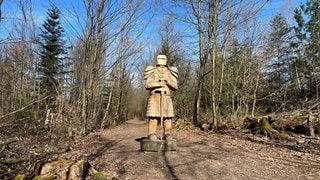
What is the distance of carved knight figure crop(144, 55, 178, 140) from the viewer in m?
7.72

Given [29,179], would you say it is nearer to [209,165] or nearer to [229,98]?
[209,165]

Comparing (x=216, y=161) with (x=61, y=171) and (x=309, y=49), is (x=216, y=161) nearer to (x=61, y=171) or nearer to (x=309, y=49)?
(x=61, y=171)

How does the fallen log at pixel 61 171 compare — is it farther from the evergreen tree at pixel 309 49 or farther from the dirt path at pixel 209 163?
the evergreen tree at pixel 309 49

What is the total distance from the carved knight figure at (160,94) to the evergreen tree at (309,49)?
1732 cm

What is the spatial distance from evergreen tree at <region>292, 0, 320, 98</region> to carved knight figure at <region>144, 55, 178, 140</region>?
17.3 m

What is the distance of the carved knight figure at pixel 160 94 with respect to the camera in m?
7.72

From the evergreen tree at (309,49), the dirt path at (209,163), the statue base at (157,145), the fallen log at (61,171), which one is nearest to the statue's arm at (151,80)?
the statue base at (157,145)

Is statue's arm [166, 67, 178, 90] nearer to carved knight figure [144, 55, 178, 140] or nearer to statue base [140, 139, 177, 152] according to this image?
carved knight figure [144, 55, 178, 140]

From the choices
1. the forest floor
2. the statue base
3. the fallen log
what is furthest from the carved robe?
the fallen log

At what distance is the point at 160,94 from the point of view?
25.7ft

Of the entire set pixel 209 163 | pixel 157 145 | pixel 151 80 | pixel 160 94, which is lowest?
pixel 209 163

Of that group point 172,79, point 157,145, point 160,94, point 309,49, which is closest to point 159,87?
point 160,94

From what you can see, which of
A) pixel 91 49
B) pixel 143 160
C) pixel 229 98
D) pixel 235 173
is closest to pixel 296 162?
pixel 235 173

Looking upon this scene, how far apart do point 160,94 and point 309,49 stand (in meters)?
19.3
